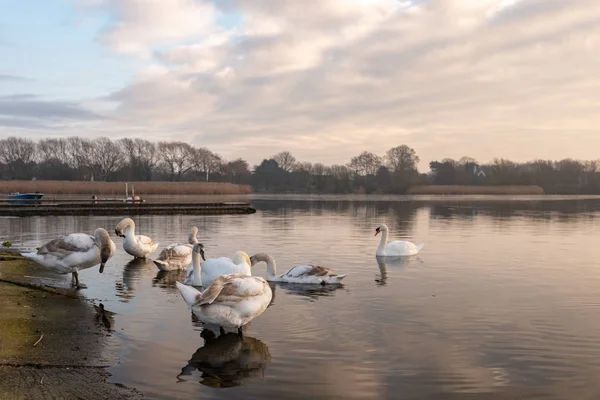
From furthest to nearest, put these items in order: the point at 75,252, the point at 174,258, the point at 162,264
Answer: the point at 174,258 < the point at 162,264 < the point at 75,252

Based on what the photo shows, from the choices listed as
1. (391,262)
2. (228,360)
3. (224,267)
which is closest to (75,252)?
(224,267)

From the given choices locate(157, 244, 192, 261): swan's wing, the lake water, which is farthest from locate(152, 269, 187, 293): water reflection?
locate(157, 244, 192, 261): swan's wing

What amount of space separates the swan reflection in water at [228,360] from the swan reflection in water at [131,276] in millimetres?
3391

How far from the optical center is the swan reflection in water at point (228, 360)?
258 inches

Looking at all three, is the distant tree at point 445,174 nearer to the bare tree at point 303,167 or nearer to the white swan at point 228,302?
the bare tree at point 303,167

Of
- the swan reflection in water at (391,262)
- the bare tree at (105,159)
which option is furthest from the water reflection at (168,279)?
the bare tree at (105,159)

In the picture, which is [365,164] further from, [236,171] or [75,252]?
[75,252]

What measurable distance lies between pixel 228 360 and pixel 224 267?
409 cm

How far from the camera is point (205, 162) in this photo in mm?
140750

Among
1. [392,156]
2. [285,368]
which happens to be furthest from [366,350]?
[392,156]

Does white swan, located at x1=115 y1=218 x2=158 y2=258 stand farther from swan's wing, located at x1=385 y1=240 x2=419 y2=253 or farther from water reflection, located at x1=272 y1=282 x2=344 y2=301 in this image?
swan's wing, located at x1=385 y1=240 x2=419 y2=253

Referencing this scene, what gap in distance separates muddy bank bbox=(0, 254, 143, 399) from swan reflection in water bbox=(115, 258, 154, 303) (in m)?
0.95

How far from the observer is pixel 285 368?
6887mm

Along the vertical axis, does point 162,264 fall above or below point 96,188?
below
